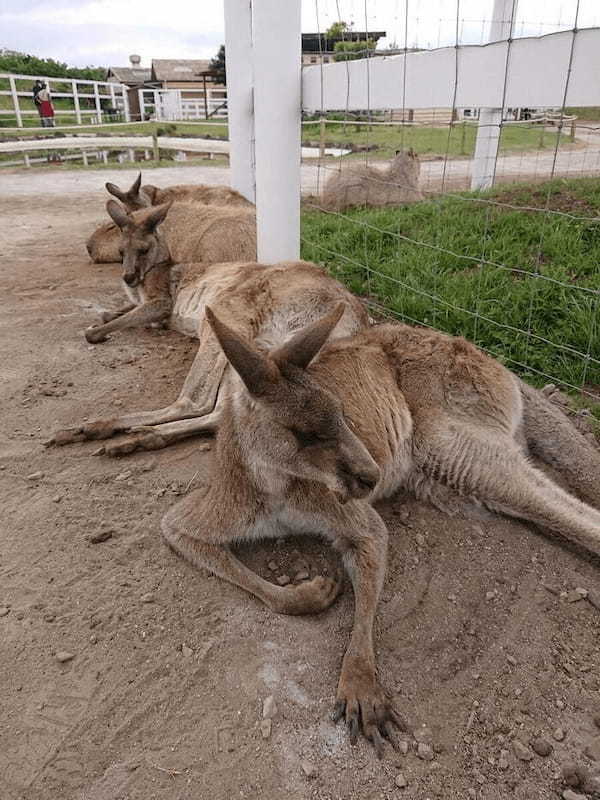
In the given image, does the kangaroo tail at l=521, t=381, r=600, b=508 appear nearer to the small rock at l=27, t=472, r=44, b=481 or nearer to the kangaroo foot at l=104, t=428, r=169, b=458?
the kangaroo foot at l=104, t=428, r=169, b=458

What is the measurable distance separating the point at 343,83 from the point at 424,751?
3.46m

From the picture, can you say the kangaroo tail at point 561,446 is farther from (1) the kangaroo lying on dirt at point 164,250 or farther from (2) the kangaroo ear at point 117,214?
(2) the kangaroo ear at point 117,214

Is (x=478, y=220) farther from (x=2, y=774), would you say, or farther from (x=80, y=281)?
(x=2, y=774)

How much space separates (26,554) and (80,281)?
3.73m

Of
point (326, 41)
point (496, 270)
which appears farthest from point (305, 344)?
point (326, 41)

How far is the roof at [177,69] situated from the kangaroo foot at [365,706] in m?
39.8

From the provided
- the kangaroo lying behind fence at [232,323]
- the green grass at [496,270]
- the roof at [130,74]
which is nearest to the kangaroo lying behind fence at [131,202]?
the green grass at [496,270]

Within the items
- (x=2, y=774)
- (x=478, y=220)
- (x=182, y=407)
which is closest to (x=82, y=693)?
(x=2, y=774)

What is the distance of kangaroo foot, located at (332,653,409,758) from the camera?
1.71 m

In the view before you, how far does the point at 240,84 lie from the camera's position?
5.46 m

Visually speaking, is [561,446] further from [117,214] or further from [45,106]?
[45,106]

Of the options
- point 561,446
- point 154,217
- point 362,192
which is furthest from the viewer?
point 362,192

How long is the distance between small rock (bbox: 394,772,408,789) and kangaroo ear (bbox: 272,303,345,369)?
3.85ft

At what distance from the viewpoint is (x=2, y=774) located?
1.59 m
